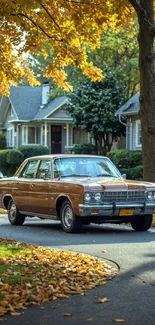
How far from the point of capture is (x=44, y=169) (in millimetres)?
13672

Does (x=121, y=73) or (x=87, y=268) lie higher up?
(x=121, y=73)

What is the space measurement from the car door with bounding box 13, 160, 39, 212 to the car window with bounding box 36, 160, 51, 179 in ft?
0.85

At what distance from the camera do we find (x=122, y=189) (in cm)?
1195

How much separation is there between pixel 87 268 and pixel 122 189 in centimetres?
442

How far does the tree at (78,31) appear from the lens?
1548 cm

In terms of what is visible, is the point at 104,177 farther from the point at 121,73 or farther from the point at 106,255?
the point at 121,73

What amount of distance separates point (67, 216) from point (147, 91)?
5.01 metres

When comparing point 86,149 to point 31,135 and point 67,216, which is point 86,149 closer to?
point 31,135

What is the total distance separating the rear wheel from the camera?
48.3 ft

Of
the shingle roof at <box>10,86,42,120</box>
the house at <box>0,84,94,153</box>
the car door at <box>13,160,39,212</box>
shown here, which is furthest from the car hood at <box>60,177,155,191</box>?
the shingle roof at <box>10,86,42,120</box>

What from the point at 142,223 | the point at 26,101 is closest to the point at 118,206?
the point at 142,223

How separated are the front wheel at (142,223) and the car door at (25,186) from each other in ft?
9.11

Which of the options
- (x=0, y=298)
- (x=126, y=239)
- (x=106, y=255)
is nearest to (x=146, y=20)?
(x=126, y=239)

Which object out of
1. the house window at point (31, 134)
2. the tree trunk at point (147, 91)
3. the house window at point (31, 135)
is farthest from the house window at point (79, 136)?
the tree trunk at point (147, 91)
